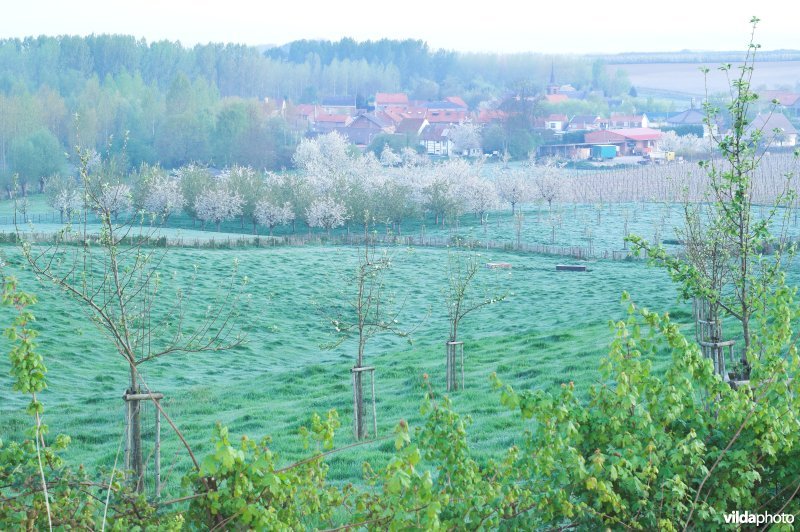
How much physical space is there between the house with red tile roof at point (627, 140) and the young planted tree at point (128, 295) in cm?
7833

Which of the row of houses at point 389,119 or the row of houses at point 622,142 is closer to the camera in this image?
the row of houses at point 622,142

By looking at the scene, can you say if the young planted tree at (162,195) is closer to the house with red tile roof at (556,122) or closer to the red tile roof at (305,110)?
the house with red tile roof at (556,122)

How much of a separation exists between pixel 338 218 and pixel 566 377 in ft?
146

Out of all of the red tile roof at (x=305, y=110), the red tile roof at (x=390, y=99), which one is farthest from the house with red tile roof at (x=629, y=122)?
the red tile roof at (x=305, y=110)

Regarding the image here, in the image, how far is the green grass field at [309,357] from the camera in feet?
63.7

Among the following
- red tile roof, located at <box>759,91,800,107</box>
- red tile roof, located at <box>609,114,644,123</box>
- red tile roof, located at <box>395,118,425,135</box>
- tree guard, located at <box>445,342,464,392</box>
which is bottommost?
red tile roof, located at <box>395,118,425,135</box>

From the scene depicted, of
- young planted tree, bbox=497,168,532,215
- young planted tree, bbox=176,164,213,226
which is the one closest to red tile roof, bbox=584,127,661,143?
young planted tree, bbox=497,168,532,215

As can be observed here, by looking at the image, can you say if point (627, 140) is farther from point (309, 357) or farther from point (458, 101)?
point (309, 357)

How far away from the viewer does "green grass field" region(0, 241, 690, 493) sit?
63.7 feet

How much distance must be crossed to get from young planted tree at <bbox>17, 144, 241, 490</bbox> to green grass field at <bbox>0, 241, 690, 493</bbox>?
923 mm

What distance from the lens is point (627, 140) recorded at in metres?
133

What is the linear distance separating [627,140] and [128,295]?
12272cm

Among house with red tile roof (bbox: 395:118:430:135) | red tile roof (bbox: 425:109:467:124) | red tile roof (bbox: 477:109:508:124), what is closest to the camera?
red tile roof (bbox: 477:109:508:124)

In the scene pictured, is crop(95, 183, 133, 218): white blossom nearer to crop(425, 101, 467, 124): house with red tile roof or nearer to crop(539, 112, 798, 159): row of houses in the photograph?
crop(539, 112, 798, 159): row of houses
